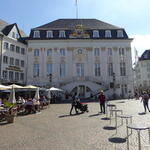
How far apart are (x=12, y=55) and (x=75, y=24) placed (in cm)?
1765

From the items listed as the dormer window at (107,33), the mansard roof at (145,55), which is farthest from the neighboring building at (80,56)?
the mansard roof at (145,55)

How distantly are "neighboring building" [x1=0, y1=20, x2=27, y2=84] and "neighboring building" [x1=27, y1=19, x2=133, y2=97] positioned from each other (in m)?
1.63

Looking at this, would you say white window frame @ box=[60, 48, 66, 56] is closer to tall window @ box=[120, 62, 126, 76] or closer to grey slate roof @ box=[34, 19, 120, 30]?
grey slate roof @ box=[34, 19, 120, 30]

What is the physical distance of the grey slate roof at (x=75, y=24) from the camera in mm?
38875

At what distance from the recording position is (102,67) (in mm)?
36188

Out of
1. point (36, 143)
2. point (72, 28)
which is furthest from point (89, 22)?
point (36, 143)

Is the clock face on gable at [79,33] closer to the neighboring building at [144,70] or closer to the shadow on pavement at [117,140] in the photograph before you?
the shadow on pavement at [117,140]

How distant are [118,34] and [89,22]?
27.9 ft

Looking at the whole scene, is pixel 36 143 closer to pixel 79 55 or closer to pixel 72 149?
pixel 72 149

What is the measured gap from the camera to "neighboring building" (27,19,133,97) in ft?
117

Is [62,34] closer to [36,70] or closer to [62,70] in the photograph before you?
[62,70]

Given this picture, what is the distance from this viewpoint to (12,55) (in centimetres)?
3244

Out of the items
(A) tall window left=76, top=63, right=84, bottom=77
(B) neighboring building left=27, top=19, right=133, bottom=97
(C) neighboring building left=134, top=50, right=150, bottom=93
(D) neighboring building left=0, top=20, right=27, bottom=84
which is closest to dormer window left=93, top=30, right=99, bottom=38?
(B) neighboring building left=27, top=19, right=133, bottom=97

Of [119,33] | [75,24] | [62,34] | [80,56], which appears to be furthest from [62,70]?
[119,33]
